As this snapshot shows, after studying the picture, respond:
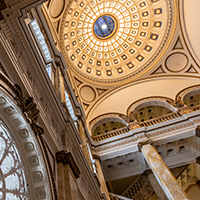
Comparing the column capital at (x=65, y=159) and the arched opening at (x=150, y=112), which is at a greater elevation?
the arched opening at (x=150, y=112)

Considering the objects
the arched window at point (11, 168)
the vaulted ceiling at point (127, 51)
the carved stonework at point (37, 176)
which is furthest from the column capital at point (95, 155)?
the arched window at point (11, 168)

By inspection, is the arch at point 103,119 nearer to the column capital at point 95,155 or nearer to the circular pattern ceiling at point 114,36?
the column capital at point 95,155

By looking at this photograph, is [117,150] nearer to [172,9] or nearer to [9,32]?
[9,32]

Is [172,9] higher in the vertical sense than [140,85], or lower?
higher

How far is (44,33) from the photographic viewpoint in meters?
9.02

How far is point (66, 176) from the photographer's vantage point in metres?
4.84

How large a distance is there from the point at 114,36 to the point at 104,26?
1226 mm

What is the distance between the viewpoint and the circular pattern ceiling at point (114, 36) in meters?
15.8

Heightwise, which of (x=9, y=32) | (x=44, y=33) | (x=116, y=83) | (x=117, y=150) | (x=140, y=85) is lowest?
(x=9, y=32)

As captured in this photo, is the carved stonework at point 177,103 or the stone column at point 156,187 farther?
the carved stonework at point 177,103

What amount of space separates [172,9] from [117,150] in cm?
1080

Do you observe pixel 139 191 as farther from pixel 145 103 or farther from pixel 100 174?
pixel 145 103

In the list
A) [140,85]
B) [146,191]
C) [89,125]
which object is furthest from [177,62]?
[146,191]

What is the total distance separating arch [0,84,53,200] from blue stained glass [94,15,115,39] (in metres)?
14.9
